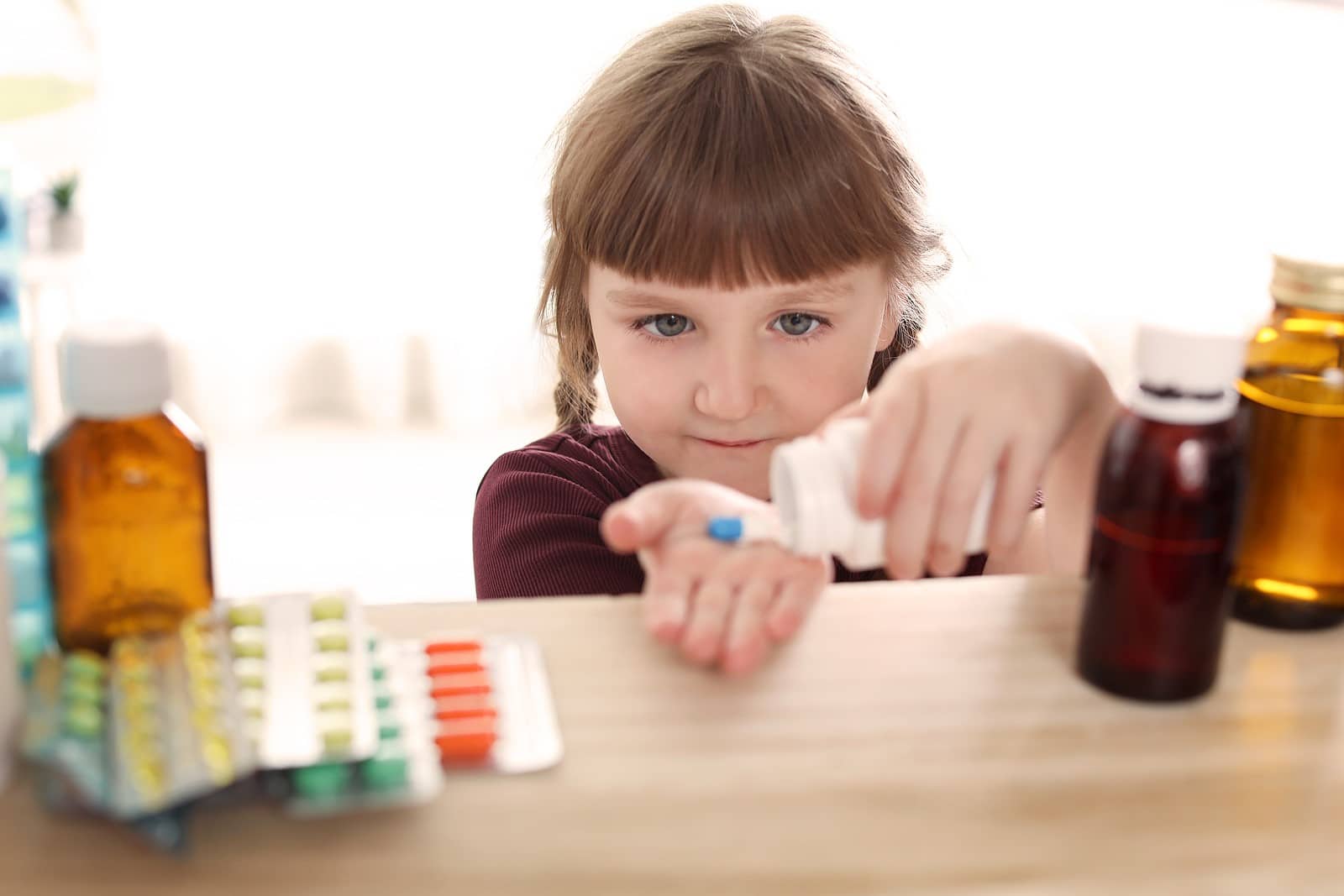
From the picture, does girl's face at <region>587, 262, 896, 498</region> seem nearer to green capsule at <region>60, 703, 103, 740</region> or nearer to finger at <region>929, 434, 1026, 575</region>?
finger at <region>929, 434, 1026, 575</region>

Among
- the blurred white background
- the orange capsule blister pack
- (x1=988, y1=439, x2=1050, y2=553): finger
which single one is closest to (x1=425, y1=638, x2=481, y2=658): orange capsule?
the orange capsule blister pack

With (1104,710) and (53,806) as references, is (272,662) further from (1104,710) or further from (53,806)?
(1104,710)

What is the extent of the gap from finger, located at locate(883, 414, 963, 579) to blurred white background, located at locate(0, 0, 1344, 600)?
70.2 inches

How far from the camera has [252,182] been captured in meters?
2.47

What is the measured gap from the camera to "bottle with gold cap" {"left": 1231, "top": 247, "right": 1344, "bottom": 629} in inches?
21.0

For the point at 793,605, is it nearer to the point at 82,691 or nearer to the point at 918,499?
the point at 918,499

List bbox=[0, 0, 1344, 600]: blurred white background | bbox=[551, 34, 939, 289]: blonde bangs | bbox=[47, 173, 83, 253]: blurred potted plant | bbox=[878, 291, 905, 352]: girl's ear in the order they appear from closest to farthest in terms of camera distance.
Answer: bbox=[551, 34, 939, 289]: blonde bangs < bbox=[878, 291, 905, 352]: girl's ear < bbox=[47, 173, 83, 253]: blurred potted plant < bbox=[0, 0, 1344, 600]: blurred white background

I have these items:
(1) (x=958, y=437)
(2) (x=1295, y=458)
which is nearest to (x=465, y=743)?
(1) (x=958, y=437)

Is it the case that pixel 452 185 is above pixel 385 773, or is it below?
below

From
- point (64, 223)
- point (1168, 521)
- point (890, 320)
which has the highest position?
point (1168, 521)

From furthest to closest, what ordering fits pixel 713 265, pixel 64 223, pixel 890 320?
pixel 64 223
pixel 890 320
pixel 713 265

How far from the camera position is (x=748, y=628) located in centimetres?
53

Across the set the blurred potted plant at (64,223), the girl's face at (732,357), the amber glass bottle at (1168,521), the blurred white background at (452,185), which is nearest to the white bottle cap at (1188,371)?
the amber glass bottle at (1168,521)

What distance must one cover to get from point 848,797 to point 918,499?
0.15 m
